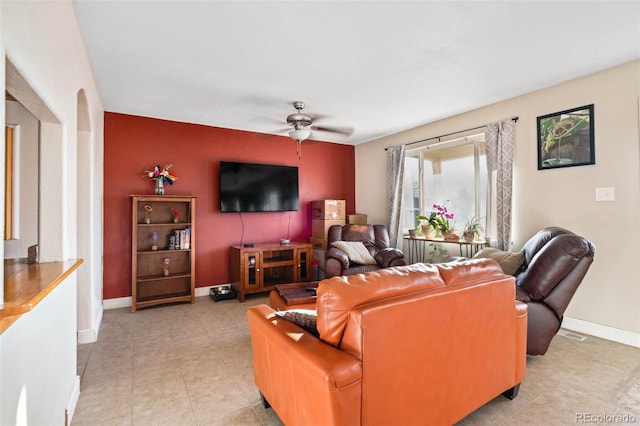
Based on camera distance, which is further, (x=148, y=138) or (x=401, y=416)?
(x=148, y=138)

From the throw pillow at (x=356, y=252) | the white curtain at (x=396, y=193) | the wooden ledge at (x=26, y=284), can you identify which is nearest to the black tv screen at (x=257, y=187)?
the throw pillow at (x=356, y=252)

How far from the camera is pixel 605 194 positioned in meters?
3.04

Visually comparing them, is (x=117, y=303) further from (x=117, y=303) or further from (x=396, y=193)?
(x=396, y=193)

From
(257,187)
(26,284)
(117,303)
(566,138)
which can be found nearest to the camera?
(26,284)

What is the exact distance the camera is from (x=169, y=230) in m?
4.38

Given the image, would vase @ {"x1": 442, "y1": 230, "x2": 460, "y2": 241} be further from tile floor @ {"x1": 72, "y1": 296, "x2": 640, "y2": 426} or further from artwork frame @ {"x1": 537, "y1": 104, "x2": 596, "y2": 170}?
tile floor @ {"x1": 72, "y1": 296, "x2": 640, "y2": 426}

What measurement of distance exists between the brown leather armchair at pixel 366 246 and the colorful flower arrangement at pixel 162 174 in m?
2.34

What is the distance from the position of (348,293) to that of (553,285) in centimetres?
204

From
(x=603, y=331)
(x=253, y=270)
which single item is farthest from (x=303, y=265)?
(x=603, y=331)

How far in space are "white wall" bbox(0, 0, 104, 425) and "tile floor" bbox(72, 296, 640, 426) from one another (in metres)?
0.34

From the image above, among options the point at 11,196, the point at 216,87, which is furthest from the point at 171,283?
the point at 216,87

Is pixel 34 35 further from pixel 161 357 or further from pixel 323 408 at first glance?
pixel 161 357

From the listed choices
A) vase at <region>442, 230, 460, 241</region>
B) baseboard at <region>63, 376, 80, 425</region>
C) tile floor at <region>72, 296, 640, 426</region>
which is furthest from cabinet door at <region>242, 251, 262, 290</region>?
vase at <region>442, 230, 460, 241</region>

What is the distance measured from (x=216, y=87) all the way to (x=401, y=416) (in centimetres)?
A: 328
